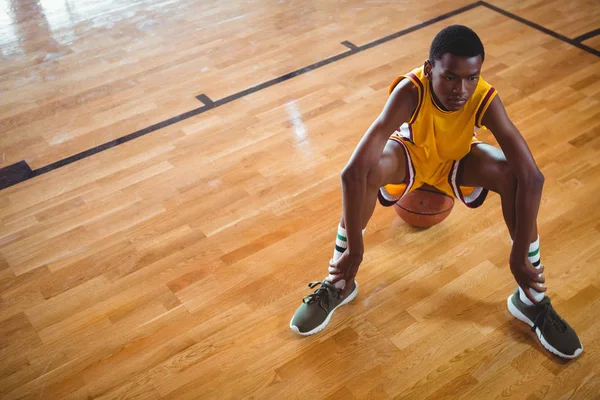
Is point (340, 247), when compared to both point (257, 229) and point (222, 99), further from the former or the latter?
point (222, 99)

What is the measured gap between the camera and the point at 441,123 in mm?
1953

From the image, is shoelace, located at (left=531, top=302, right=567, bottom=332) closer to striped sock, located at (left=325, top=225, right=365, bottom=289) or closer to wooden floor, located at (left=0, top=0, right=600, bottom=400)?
wooden floor, located at (left=0, top=0, right=600, bottom=400)

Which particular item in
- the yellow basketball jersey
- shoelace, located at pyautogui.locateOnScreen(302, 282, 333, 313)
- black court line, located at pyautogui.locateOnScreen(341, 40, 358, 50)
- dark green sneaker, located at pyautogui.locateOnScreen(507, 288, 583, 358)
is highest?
the yellow basketball jersey

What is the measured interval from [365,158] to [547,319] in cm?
75

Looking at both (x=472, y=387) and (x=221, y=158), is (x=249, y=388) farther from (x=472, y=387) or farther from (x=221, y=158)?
(x=221, y=158)

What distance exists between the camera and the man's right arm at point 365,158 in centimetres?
185

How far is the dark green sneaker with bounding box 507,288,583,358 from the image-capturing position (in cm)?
188

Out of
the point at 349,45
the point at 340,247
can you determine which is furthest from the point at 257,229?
the point at 349,45

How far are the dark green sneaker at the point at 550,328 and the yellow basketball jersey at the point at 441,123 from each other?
53cm

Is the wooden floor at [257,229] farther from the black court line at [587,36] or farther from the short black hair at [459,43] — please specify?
the short black hair at [459,43]

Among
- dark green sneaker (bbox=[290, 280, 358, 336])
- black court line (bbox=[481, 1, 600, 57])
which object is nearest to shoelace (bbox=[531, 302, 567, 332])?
dark green sneaker (bbox=[290, 280, 358, 336])

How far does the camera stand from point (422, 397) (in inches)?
70.6

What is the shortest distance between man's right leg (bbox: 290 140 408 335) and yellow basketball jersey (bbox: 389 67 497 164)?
0.07 meters

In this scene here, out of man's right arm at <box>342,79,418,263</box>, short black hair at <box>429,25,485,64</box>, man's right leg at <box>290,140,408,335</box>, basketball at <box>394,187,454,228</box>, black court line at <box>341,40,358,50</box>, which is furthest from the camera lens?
black court line at <box>341,40,358,50</box>
